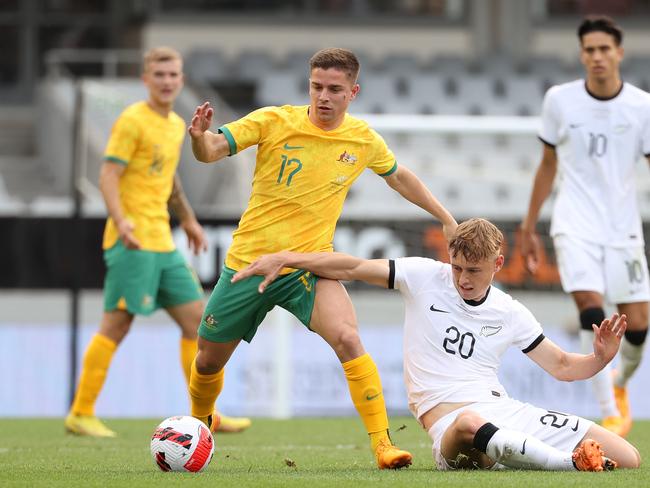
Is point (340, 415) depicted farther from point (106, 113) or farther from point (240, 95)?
point (240, 95)

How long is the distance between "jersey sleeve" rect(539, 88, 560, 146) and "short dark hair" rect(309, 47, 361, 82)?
2.23 meters

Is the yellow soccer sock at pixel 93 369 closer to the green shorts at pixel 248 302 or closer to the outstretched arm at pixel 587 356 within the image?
the green shorts at pixel 248 302

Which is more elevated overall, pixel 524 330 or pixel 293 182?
→ pixel 293 182

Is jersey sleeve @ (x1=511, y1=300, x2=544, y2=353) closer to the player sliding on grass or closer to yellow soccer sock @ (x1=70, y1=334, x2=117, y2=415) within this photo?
the player sliding on grass

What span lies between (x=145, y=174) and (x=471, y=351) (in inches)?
130

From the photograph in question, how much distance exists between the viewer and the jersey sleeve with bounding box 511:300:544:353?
584 cm

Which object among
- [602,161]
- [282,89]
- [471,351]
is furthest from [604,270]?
[282,89]

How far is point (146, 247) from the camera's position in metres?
8.52

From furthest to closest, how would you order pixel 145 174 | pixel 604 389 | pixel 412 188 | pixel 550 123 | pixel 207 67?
pixel 207 67
pixel 145 174
pixel 550 123
pixel 604 389
pixel 412 188

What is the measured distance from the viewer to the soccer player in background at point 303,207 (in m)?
6.02

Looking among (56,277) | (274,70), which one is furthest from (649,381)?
(274,70)

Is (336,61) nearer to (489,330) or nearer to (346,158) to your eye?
(346,158)

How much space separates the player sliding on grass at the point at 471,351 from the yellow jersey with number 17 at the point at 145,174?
2728 millimetres

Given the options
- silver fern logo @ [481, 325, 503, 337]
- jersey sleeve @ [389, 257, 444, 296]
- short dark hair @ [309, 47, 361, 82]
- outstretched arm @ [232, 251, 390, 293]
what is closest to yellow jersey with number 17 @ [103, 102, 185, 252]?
short dark hair @ [309, 47, 361, 82]
